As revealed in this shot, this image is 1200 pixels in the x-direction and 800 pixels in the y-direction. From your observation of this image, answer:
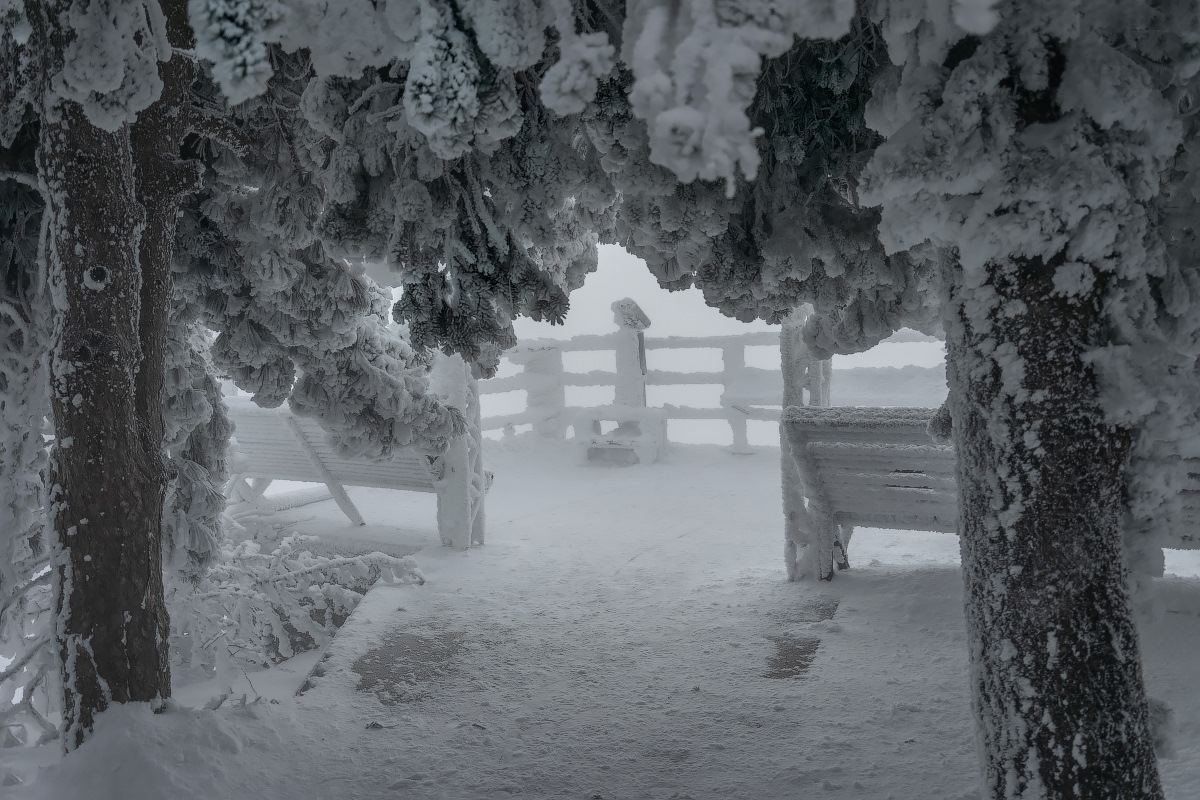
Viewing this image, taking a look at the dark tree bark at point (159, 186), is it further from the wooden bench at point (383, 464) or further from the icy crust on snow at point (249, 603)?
the wooden bench at point (383, 464)

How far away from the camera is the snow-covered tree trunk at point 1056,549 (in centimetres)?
152

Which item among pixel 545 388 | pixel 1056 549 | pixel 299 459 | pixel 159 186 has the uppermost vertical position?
pixel 159 186

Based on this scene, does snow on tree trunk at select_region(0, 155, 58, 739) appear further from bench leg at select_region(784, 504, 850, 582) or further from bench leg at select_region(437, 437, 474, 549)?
bench leg at select_region(784, 504, 850, 582)

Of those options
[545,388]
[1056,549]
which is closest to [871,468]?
[1056,549]

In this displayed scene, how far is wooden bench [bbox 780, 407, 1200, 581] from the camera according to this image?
412 cm

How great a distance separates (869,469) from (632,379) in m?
6.71

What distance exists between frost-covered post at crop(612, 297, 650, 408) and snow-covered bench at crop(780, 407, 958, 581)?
20.5 ft

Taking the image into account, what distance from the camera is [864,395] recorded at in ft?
33.7

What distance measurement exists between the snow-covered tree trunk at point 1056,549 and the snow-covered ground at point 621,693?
305mm

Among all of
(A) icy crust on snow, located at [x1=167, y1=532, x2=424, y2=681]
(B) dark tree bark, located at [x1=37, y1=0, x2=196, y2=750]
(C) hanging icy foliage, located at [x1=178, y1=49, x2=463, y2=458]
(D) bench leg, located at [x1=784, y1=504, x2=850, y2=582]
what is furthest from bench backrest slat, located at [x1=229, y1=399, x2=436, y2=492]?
(B) dark tree bark, located at [x1=37, y1=0, x2=196, y2=750]

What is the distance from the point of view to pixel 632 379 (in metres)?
10.9

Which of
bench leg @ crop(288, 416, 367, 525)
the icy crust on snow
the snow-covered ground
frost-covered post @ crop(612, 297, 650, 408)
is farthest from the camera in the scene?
frost-covered post @ crop(612, 297, 650, 408)

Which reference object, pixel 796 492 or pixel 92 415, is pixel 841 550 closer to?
pixel 796 492

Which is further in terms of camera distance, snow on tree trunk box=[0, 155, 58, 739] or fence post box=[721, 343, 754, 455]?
fence post box=[721, 343, 754, 455]
